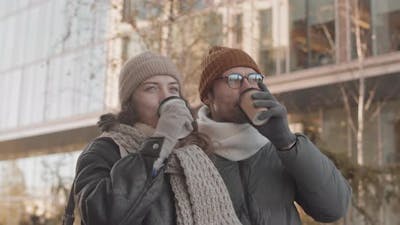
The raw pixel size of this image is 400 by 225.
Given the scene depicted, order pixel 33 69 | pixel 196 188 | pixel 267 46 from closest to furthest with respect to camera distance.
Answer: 1. pixel 196 188
2. pixel 267 46
3. pixel 33 69

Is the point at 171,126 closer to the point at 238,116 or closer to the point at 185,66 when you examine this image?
the point at 238,116

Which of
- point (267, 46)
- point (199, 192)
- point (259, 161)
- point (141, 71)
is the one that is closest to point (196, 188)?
point (199, 192)

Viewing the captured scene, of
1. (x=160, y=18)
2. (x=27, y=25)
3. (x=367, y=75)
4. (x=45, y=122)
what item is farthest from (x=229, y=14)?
(x=27, y=25)

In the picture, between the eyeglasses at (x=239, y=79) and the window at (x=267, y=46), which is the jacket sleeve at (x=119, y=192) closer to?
the eyeglasses at (x=239, y=79)

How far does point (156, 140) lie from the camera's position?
6.08ft

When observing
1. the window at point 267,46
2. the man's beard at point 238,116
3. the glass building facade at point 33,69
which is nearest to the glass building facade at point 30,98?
the glass building facade at point 33,69

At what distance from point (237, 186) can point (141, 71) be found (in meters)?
0.50

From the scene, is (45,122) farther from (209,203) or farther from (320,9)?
(209,203)

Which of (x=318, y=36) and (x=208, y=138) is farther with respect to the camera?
(x=318, y=36)

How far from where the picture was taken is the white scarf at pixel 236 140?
6.64 ft

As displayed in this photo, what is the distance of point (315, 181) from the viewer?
1.94 metres

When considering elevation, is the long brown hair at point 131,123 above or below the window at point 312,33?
below

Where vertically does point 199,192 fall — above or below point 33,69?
below

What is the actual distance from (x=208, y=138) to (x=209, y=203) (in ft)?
0.87
